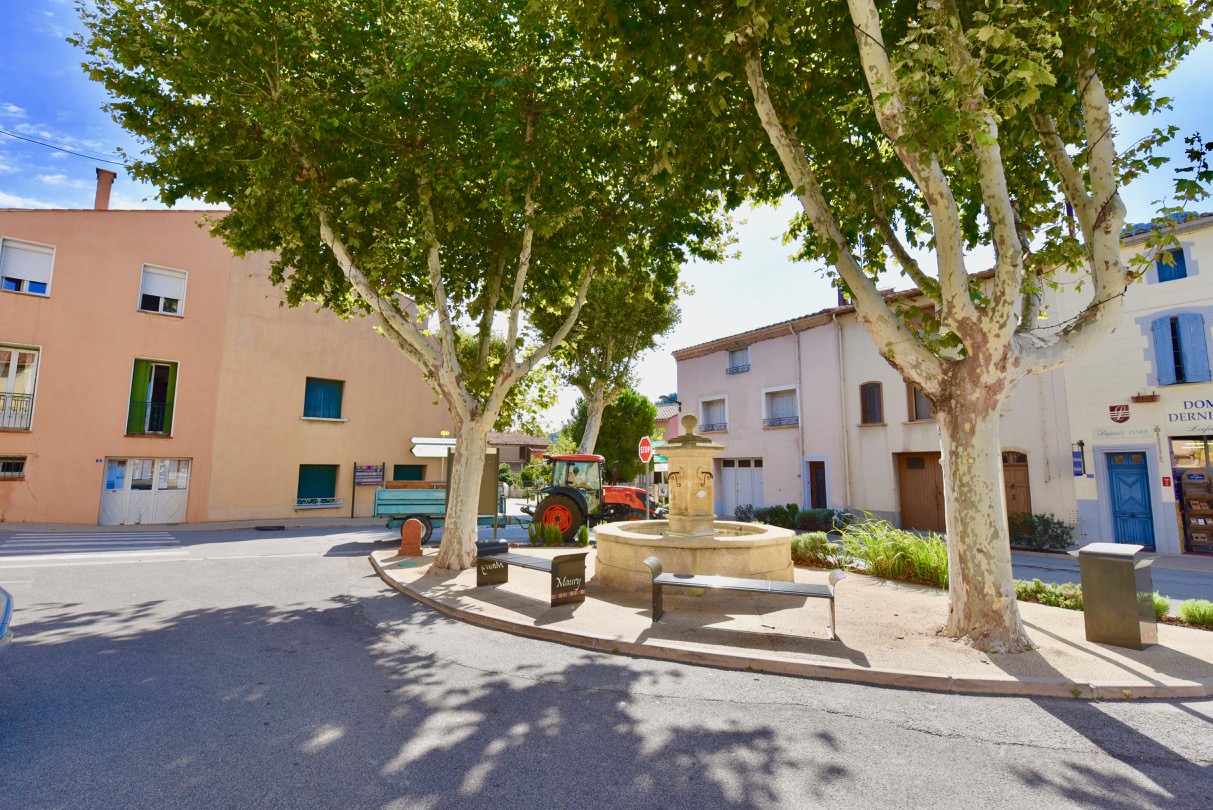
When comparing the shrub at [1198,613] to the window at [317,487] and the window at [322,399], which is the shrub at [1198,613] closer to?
the window at [317,487]

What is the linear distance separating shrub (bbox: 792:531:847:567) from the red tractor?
569 cm

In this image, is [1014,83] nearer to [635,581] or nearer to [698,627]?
[698,627]

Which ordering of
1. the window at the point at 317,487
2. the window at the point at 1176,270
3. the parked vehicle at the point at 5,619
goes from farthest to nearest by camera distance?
1. the window at the point at 317,487
2. the window at the point at 1176,270
3. the parked vehicle at the point at 5,619

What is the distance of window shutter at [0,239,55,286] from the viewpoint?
1700 cm

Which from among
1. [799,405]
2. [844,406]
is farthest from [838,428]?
[799,405]

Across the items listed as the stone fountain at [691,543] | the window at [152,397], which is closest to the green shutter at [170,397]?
the window at [152,397]

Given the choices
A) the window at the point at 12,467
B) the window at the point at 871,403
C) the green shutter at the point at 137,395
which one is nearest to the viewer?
the window at the point at 12,467

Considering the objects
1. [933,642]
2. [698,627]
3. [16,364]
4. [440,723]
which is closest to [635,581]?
[698,627]

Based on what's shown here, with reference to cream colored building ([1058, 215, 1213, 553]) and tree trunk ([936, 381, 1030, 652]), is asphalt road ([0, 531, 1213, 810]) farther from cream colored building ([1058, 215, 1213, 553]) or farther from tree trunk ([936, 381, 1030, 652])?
cream colored building ([1058, 215, 1213, 553])

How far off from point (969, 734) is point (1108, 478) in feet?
48.0

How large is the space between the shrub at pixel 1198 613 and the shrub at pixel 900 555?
102 inches

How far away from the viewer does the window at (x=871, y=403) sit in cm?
1966

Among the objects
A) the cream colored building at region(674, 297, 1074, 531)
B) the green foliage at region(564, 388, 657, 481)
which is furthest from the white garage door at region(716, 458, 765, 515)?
the green foliage at region(564, 388, 657, 481)

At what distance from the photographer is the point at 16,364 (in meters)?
17.3
